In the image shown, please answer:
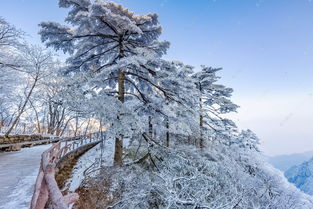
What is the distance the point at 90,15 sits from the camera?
574 centimetres

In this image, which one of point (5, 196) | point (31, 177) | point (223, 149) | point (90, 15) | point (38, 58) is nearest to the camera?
point (5, 196)

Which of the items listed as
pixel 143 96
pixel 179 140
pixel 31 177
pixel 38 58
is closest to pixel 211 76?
pixel 179 140

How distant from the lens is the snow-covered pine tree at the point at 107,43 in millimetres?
6555

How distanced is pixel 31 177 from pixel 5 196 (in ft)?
5.66

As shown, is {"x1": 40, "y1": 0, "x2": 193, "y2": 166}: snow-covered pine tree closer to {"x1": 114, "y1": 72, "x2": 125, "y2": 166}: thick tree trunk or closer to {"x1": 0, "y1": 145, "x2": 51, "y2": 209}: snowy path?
{"x1": 114, "y1": 72, "x2": 125, "y2": 166}: thick tree trunk

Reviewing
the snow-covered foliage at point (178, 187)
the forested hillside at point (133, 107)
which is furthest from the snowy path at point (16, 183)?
the snow-covered foliage at point (178, 187)

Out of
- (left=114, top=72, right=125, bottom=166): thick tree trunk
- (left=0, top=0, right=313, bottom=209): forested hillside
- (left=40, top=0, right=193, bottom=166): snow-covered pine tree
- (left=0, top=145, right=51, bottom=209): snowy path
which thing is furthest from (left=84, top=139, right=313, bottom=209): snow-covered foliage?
(left=0, top=145, right=51, bottom=209): snowy path

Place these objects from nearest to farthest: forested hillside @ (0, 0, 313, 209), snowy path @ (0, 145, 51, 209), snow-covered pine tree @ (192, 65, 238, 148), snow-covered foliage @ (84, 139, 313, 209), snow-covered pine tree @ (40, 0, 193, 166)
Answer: snowy path @ (0, 145, 51, 209)
snow-covered foliage @ (84, 139, 313, 209)
forested hillside @ (0, 0, 313, 209)
snow-covered pine tree @ (40, 0, 193, 166)
snow-covered pine tree @ (192, 65, 238, 148)

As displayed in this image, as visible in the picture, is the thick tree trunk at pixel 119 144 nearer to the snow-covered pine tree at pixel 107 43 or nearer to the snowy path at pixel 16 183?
the snow-covered pine tree at pixel 107 43

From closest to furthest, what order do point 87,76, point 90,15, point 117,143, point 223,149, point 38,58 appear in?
1. point 90,15
2. point 87,76
3. point 117,143
4. point 223,149
5. point 38,58

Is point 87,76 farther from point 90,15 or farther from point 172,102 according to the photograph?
point 172,102

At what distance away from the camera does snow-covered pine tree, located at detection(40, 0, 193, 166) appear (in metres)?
6.55

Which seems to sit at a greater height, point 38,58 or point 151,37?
point 38,58

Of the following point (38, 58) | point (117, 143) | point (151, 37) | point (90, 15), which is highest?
point (38, 58)
